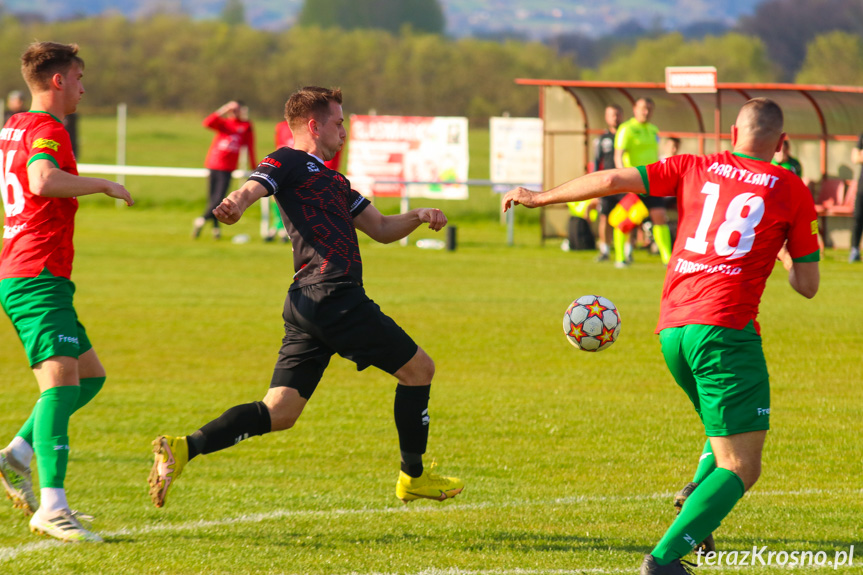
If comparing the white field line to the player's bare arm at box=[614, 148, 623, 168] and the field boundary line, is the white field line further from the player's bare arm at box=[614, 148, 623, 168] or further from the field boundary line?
the player's bare arm at box=[614, 148, 623, 168]

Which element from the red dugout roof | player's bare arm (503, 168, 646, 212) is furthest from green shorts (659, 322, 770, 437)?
the red dugout roof

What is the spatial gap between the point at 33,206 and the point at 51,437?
105 cm

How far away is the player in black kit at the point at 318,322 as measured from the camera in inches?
197

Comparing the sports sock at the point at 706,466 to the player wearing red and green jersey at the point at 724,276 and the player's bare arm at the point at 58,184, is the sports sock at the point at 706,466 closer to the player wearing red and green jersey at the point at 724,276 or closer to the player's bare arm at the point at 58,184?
the player wearing red and green jersey at the point at 724,276

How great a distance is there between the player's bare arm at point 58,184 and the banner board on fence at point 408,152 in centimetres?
1777

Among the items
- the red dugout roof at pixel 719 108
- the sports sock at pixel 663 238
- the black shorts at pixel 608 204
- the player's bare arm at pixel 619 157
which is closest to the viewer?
the sports sock at pixel 663 238

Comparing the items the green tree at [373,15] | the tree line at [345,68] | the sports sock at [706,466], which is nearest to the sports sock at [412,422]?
the sports sock at [706,466]

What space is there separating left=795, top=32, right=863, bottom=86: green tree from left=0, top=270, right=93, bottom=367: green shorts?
63.3m

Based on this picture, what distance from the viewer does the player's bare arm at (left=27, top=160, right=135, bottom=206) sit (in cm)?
488

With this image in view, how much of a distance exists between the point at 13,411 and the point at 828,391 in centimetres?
612

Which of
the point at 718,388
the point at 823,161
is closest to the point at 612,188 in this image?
the point at 718,388

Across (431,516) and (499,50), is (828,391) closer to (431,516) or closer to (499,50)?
(431,516)

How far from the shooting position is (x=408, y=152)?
23.0 meters

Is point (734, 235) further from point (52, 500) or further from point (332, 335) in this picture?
point (52, 500)
